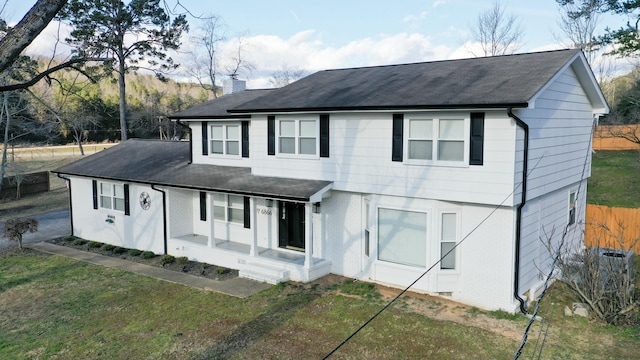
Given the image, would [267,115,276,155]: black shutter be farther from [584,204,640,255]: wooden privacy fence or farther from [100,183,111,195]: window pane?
[584,204,640,255]: wooden privacy fence

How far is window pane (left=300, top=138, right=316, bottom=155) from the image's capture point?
13422 mm

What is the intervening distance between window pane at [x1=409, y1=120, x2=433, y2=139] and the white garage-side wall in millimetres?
9422

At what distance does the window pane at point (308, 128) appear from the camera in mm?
13352

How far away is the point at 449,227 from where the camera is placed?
11.6 metres

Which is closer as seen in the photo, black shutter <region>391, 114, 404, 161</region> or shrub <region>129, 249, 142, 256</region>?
black shutter <region>391, 114, 404, 161</region>

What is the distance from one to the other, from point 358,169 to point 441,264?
320cm

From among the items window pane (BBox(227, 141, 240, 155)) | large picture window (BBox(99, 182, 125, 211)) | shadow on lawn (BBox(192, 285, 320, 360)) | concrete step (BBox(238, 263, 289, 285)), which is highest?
window pane (BBox(227, 141, 240, 155))

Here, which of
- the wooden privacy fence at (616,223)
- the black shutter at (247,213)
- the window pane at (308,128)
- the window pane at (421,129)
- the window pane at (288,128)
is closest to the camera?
the window pane at (421,129)

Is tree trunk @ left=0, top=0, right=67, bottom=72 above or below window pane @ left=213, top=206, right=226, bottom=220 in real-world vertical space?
above

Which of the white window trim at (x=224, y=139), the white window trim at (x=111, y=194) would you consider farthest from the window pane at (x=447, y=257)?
the white window trim at (x=111, y=194)

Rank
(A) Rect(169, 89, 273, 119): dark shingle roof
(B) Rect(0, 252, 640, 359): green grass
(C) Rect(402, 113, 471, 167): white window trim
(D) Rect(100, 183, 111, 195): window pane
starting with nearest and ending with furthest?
(B) Rect(0, 252, 640, 359): green grass
(C) Rect(402, 113, 471, 167): white window trim
(A) Rect(169, 89, 273, 119): dark shingle roof
(D) Rect(100, 183, 111, 195): window pane

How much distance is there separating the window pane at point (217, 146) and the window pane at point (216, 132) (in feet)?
0.47

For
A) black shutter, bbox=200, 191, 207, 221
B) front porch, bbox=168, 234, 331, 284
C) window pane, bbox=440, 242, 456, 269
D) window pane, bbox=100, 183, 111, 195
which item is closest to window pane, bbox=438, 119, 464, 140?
window pane, bbox=440, 242, 456, 269

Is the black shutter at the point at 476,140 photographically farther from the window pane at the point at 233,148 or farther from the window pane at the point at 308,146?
the window pane at the point at 233,148
